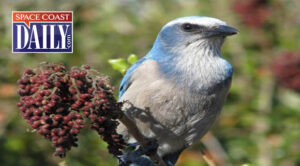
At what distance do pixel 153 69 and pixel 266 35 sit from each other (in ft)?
8.64

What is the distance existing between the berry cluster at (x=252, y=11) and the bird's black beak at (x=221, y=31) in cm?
232

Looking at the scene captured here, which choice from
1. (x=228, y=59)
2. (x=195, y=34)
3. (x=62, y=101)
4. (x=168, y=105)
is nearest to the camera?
(x=62, y=101)

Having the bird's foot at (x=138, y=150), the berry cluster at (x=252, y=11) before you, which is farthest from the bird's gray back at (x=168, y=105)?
the berry cluster at (x=252, y=11)

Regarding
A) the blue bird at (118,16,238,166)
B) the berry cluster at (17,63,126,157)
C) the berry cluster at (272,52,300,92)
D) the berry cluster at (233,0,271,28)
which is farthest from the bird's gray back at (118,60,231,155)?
the berry cluster at (233,0,271,28)

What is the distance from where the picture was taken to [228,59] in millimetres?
5914

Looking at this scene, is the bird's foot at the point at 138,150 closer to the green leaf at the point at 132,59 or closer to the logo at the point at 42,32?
the green leaf at the point at 132,59

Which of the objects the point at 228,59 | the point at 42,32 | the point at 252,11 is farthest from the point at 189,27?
the point at 252,11

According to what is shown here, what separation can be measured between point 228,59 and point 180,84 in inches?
91.3

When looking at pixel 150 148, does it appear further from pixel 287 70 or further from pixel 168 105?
pixel 287 70

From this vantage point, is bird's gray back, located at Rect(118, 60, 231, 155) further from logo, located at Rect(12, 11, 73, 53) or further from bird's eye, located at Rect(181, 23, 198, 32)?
logo, located at Rect(12, 11, 73, 53)

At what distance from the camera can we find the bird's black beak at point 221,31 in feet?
12.3

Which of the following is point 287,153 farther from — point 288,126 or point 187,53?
point 187,53

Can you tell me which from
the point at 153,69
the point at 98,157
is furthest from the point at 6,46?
the point at 153,69

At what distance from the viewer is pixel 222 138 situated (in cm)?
574
